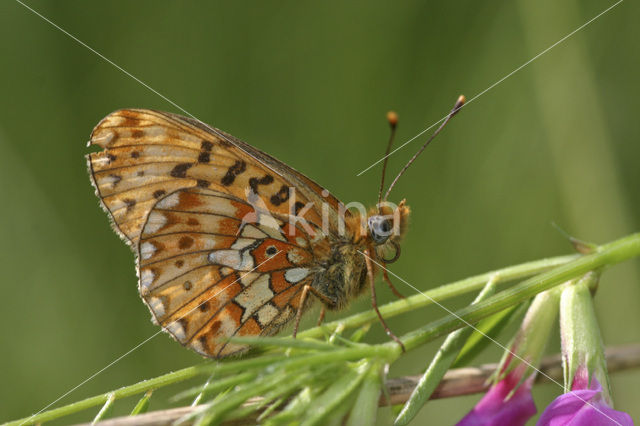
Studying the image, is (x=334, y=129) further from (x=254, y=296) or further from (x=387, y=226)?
(x=254, y=296)

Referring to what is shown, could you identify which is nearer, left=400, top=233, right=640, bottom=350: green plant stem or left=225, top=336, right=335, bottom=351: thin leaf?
left=225, top=336, right=335, bottom=351: thin leaf

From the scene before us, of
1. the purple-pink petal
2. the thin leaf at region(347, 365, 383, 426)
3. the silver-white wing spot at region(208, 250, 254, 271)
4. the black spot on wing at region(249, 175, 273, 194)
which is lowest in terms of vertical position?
the purple-pink petal

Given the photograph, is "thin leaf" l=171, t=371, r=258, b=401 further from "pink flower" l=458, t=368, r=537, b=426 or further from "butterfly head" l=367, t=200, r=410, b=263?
"butterfly head" l=367, t=200, r=410, b=263

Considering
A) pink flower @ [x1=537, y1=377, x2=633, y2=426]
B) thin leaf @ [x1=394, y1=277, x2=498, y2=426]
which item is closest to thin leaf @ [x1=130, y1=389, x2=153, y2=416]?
thin leaf @ [x1=394, y1=277, x2=498, y2=426]

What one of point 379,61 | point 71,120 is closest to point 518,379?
point 379,61

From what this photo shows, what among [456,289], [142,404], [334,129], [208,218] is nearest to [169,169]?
[208,218]

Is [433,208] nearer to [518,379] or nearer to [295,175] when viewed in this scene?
[295,175]

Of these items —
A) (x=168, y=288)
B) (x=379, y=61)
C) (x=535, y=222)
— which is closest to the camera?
(x=168, y=288)
